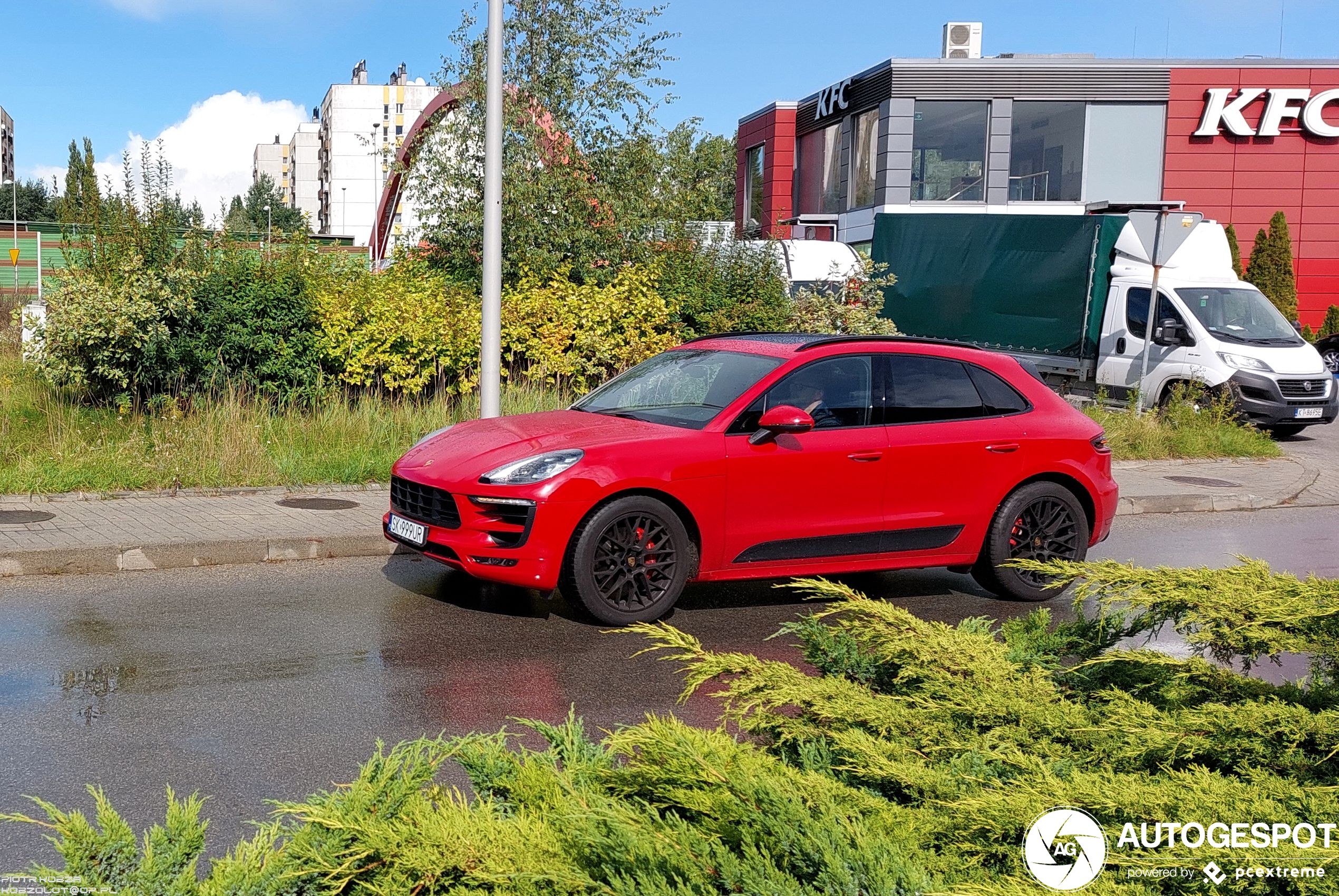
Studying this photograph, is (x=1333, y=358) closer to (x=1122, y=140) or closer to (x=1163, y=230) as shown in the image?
(x=1122, y=140)

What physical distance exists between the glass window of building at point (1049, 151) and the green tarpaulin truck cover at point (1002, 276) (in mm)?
10674

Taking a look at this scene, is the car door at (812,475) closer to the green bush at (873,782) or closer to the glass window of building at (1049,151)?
the green bush at (873,782)

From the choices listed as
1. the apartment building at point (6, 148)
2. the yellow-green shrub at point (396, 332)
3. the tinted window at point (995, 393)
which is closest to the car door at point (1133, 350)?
the yellow-green shrub at point (396, 332)

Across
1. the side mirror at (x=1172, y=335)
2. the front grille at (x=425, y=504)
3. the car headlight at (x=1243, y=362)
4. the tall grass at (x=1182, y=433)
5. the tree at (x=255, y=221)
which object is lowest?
the tall grass at (x=1182, y=433)

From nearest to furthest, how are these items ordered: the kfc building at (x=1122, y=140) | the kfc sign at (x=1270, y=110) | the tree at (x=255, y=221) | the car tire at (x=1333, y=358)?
1. the tree at (x=255, y=221)
2. the car tire at (x=1333, y=358)
3. the kfc sign at (x=1270, y=110)
4. the kfc building at (x=1122, y=140)

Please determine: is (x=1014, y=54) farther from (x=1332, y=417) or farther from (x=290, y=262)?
(x=290, y=262)

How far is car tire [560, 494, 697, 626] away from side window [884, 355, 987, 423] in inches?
67.2

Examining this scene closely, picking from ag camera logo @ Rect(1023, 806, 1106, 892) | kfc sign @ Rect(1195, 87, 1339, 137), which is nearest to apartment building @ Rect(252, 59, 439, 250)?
kfc sign @ Rect(1195, 87, 1339, 137)

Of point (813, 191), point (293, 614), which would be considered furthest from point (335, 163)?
point (293, 614)

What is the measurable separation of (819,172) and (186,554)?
3141 cm

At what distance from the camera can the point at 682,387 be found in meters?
8.10

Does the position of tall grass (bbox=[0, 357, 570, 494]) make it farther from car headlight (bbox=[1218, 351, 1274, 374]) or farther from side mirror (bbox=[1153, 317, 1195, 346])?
car headlight (bbox=[1218, 351, 1274, 374])

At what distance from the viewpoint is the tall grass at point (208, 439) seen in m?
10.6

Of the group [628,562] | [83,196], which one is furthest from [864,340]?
[83,196]
